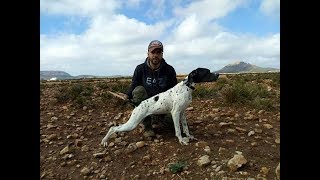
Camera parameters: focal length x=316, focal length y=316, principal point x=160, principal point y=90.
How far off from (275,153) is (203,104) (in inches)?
145

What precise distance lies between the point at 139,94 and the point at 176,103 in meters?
1.00

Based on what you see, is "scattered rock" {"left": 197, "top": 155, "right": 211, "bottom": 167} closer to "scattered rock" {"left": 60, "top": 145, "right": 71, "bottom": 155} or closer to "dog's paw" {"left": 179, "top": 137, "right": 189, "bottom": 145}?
"dog's paw" {"left": 179, "top": 137, "right": 189, "bottom": 145}

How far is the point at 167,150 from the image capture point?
496cm

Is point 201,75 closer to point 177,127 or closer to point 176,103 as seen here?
point 176,103

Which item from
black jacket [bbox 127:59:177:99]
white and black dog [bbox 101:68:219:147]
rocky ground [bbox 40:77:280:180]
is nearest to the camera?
rocky ground [bbox 40:77:280:180]

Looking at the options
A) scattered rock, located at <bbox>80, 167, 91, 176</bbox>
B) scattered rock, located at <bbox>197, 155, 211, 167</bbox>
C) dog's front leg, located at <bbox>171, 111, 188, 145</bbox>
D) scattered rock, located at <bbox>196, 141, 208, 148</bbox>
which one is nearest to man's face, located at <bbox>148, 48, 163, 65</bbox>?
dog's front leg, located at <bbox>171, 111, 188, 145</bbox>

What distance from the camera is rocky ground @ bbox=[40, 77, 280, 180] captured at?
4227 millimetres

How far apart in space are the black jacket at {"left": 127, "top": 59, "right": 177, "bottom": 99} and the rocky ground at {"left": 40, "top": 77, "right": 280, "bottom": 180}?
2.44 ft

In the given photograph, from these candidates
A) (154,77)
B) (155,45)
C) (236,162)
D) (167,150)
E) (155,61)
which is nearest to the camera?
(236,162)

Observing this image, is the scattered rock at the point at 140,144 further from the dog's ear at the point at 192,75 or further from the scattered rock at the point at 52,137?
the scattered rock at the point at 52,137

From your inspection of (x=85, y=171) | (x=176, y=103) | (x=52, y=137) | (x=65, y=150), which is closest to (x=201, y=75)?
(x=176, y=103)
